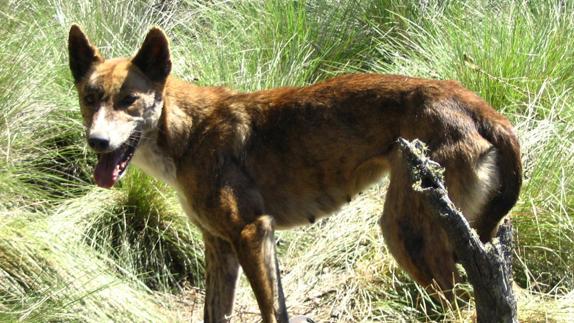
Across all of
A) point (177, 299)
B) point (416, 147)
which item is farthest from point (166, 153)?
point (416, 147)

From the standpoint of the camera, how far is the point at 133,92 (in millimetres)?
5641

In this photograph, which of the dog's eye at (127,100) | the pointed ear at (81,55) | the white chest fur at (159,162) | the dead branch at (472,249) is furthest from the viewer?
the pointed ear at (81,55)

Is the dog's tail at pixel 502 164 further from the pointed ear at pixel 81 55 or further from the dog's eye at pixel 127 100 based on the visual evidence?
the pointed ear at pixel 81 55

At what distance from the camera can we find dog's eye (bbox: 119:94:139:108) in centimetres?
561

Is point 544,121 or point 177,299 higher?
point 544,121

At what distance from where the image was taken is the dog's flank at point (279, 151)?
16.4 ft

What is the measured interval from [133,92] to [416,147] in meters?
2.01

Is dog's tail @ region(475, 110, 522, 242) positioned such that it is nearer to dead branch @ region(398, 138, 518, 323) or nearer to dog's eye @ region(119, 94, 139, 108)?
dead branch @ region(398, 138, 518, 323)

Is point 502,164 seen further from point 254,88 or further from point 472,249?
point 254,88

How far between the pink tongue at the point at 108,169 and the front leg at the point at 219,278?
0.60 meters

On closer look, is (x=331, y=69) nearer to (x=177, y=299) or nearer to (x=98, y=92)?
(x=177, y=299)

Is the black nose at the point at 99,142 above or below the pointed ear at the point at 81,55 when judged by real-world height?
below

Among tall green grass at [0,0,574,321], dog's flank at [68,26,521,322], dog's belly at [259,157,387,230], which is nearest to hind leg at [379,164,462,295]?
dog's flank at [68,26,521,322]

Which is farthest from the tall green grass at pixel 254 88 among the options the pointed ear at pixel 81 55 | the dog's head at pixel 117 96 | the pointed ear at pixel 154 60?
the pointed ear at pixel 154 60
